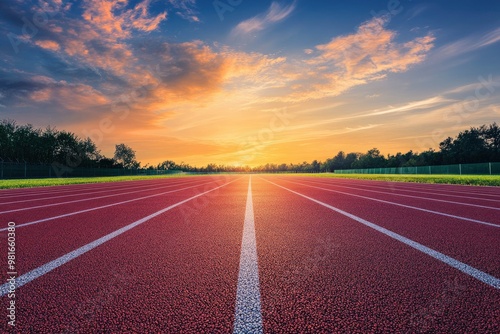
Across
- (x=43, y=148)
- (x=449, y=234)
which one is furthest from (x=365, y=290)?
(x=43, y=148)

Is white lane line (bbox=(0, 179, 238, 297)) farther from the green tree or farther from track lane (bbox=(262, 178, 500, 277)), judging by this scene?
the green tree

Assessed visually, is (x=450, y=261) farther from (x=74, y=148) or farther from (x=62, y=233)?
(x=74, y=148)

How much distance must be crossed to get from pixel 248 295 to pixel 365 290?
42.2 inches

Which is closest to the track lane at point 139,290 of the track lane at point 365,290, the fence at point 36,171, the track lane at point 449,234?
the track lane at point 365,290

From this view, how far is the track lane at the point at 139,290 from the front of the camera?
2271 mm

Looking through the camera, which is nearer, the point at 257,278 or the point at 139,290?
the point at 139,290

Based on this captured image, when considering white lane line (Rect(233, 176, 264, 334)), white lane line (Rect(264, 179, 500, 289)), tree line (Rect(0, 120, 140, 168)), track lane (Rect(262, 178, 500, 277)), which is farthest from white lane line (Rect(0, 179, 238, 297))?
tree line (Rect(0, 120, 140, 168))

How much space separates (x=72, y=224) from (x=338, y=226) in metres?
5.51

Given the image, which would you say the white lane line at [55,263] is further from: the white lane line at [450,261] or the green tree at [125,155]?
the green tree at [125,155]

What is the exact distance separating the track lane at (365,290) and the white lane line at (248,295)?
0.26 ft

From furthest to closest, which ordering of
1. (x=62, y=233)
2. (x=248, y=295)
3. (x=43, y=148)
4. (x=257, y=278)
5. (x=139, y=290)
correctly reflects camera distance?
(x=43, y=148), (x=62, y=233), (x=257, y=278), (x=139, y=290), (x=248, y=295)

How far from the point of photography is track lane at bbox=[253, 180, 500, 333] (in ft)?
7.28

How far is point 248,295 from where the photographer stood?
2.73m

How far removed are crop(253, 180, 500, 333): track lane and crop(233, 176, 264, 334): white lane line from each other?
0.26ft
